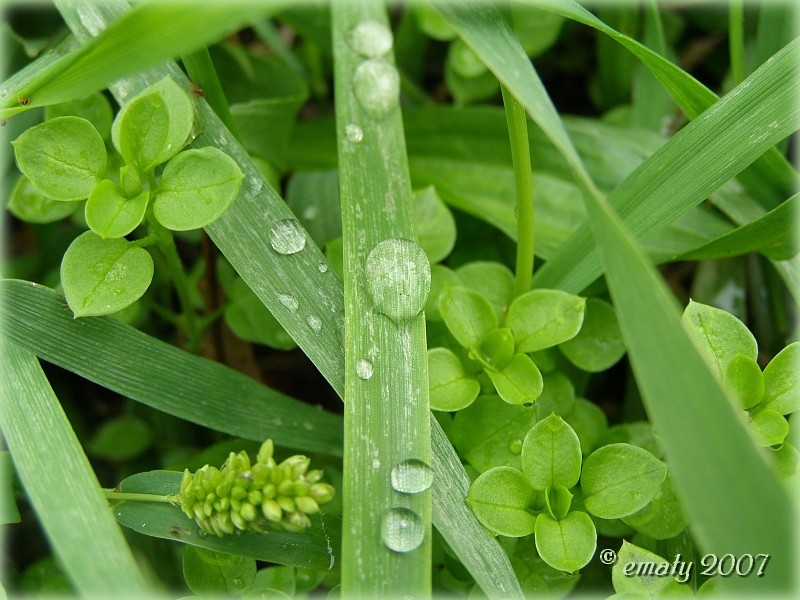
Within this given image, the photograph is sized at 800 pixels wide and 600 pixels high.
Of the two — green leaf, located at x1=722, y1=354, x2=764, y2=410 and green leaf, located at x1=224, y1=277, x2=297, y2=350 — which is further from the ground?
green leaf, located at x1=224, y1=277, x2=297, y2=350

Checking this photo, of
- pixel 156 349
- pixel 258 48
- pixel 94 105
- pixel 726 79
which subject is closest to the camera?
pixel 156 349

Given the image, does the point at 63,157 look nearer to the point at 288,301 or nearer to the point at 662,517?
the point at 288,301

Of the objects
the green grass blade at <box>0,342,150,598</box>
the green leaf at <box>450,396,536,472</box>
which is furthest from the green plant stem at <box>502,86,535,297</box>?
the green grass blade at <box>0,342,150,598</box>

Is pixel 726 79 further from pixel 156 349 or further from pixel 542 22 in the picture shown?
pixel 156 349

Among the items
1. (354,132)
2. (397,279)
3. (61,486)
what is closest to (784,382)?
(397,279)

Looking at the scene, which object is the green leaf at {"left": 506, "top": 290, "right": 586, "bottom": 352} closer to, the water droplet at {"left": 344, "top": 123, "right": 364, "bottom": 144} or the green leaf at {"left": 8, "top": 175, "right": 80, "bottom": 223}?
the water droplet at {"left": 344, "top": 123, "right": 364, "bottom": 144}

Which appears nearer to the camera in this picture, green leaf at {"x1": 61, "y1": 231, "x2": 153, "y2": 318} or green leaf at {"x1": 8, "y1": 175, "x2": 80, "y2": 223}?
green leaf at {"x1": 61, "y1": 231, "x2": 153, "y2": 318}

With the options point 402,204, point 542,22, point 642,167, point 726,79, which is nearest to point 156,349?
point 402,204
